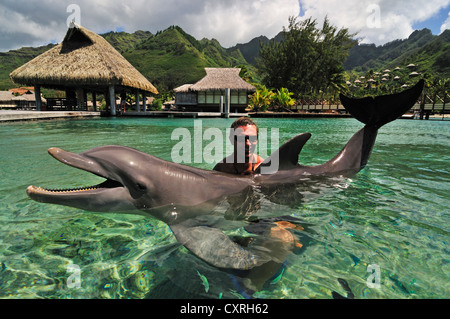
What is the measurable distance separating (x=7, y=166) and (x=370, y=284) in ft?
21.6

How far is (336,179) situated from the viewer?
3355 mm

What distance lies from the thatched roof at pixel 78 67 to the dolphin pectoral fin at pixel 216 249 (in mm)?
21075

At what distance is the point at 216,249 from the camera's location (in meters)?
1.97

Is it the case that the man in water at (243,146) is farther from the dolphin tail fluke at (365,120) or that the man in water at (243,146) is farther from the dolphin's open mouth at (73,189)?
the dolphin's open mouth at (73,189)

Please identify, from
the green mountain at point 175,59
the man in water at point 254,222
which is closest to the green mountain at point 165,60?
the green mountain at point 175,59

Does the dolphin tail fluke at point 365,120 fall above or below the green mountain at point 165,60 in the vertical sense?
below

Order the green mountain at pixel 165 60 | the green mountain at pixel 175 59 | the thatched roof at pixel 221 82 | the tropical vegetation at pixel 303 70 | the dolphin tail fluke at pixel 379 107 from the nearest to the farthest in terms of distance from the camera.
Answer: the dolphin tail fluke at pixel 379 107 < the thatched roof at pixel 221 82 < the tropical vegetation at pixel 303 70 < the green mountain at pixel 175 59 < the green mountain at pixel 165 60

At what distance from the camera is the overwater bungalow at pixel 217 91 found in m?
29.4

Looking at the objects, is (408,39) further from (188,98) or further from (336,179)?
(336,179)

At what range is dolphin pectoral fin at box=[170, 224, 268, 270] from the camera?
1.88m

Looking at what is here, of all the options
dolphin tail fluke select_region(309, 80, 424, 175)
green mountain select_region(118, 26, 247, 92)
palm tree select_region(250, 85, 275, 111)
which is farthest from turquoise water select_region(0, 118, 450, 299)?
green mountain select_region(118, 26, 247, 92)

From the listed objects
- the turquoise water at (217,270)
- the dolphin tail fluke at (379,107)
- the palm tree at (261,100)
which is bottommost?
the turquoise water at (217,270)

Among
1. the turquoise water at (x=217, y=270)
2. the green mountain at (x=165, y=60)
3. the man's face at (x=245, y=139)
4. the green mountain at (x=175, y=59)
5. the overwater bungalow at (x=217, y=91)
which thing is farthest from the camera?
the green mountain at (x=165, y=60)
